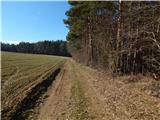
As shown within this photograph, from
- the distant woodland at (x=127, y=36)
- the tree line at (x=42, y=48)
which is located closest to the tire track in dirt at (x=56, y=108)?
the distant woodland at (x=127, y=36)

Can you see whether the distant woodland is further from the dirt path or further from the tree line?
the tree line

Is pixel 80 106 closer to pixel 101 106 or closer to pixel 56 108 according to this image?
pixel 101 106

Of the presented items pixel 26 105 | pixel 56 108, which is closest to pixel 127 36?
pixel 56 108

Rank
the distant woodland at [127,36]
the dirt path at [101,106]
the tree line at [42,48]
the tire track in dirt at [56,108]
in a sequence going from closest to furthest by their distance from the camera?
the dirt path at [101,106]
the tire track in dirt at [56,108]
the distant woodland at [127,36]
the tree line at [42,48]

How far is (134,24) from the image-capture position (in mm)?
20906

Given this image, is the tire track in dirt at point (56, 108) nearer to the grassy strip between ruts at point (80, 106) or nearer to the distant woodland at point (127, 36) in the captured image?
the grassy strip between ruts at point (80, 106)

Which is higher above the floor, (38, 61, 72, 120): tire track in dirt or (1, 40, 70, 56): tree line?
(1, 40, 70, 56): tree line

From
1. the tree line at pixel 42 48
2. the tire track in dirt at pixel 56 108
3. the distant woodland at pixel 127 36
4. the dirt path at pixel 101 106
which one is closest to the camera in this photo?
the dirt path at pixel 101 106

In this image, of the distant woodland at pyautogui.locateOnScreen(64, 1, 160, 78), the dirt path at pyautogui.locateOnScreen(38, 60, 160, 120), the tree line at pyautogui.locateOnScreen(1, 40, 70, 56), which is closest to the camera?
the dirt path at pyautogui.locateOnScreen(38, 60, 160, 120)

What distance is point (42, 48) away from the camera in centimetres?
14950

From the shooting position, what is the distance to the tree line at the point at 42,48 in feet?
469

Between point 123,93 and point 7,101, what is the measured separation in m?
5.33

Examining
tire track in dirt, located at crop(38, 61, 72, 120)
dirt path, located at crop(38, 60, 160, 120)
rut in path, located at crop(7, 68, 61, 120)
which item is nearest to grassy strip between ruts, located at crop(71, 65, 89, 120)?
dirt path, located at crop(38, 60, 160, 120)

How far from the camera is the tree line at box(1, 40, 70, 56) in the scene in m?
143
